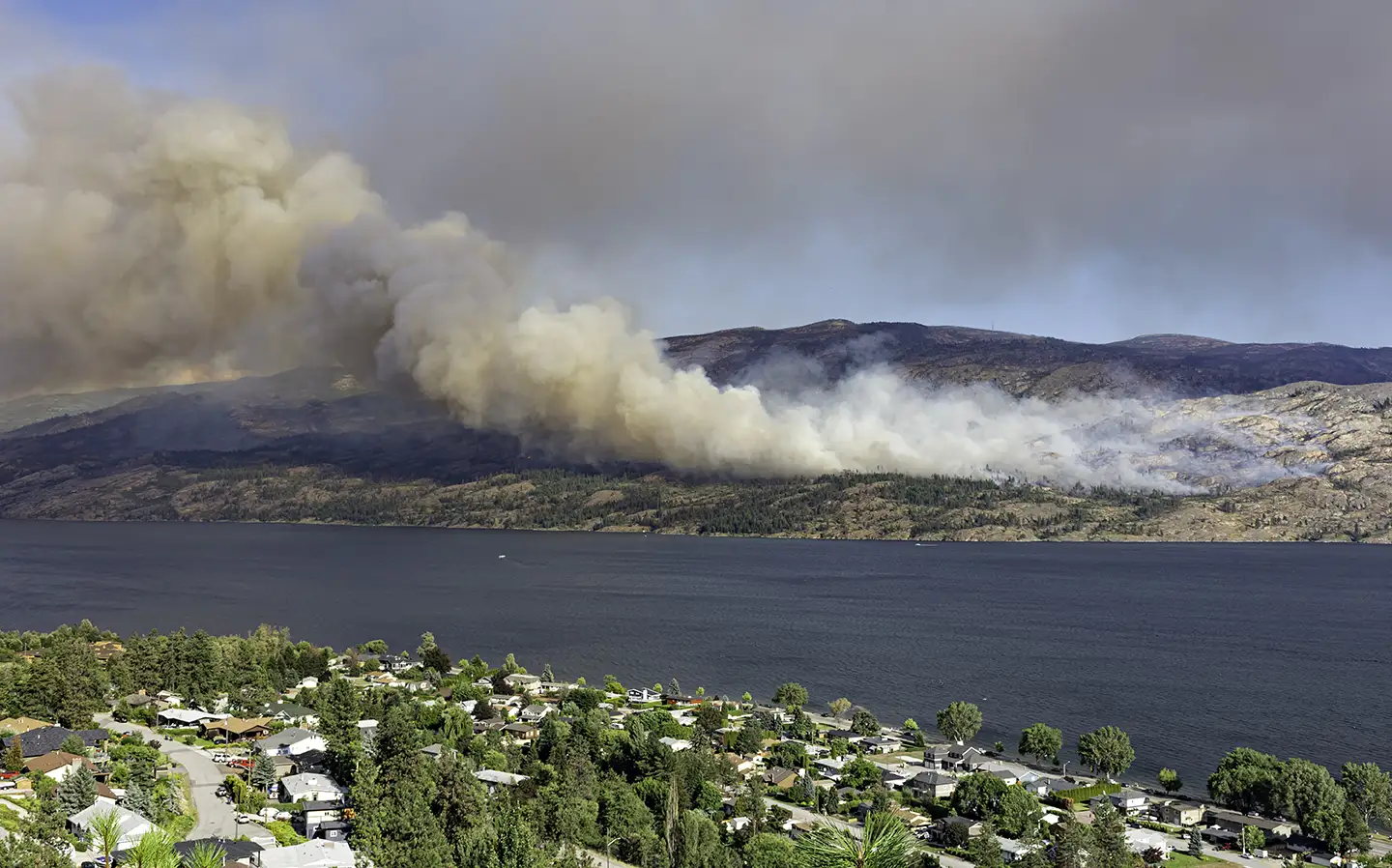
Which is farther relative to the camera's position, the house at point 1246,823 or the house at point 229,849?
the house at point 1246,823

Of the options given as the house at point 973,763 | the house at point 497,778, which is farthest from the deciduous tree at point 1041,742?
the house at point 497,778

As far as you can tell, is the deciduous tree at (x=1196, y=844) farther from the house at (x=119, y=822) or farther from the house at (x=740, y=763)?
the house at (x=119, y=822)

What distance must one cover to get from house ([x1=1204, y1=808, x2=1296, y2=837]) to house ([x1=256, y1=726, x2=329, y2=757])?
3693cm

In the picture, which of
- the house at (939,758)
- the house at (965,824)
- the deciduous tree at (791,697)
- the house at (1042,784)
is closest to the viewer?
the house at (965,824)

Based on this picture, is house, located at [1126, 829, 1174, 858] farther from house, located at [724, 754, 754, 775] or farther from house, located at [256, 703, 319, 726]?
house, located at [256, 703, 319, 726]

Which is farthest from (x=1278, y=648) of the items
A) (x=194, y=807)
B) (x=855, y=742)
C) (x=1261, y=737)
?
(x=194, y=807)

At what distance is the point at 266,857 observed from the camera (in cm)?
3275

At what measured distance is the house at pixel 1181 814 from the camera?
145 feet

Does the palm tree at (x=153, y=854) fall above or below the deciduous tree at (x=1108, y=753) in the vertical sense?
above

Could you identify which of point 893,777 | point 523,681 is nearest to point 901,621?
point 523,681

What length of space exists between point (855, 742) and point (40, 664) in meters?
39.7

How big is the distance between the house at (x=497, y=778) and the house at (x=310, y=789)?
5165 millimetres

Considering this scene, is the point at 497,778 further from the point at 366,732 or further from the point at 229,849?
the point at 229,849

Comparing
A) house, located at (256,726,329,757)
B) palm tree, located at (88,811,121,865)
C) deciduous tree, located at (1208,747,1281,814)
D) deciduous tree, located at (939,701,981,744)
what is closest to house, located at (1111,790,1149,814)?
deciduous tree, located at (1208,747,1281,814)
